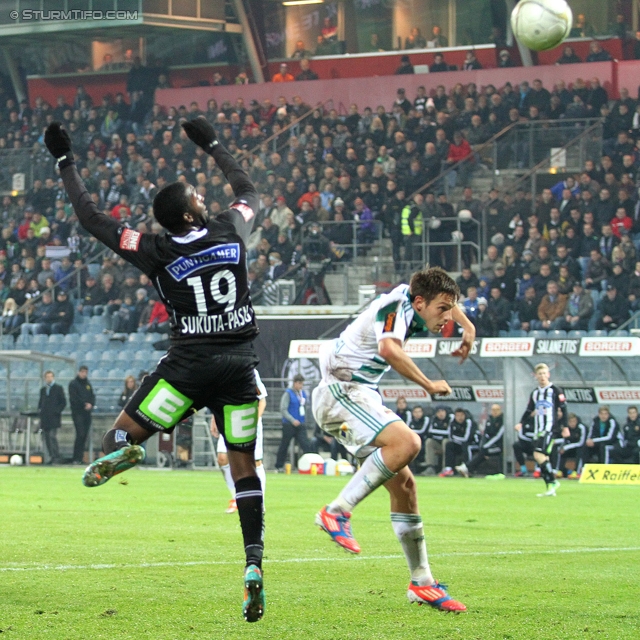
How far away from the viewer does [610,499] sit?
53.3 ft

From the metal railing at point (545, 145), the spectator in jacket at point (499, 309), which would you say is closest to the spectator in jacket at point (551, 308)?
the spectator in jacket at point (499, 309)

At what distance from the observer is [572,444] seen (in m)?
21.5

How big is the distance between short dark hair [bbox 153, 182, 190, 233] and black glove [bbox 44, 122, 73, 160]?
0.69 metres

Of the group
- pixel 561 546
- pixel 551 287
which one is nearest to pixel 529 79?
pixel 551 287

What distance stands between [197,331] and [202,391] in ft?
0.96

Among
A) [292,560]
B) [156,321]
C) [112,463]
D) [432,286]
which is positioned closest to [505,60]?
[156,321]

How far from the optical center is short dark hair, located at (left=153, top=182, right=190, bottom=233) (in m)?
5.93

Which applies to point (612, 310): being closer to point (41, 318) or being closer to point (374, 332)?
point (41, 318)

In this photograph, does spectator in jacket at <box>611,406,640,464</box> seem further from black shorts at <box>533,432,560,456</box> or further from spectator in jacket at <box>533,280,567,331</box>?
spectator in jacket at <box>533,280,567,331</box>

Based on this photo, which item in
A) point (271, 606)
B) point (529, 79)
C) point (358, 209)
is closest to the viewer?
point (271, 606)

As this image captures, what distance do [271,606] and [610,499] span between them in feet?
34.9

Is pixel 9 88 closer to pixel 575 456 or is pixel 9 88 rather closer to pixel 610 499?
pixel 575 456

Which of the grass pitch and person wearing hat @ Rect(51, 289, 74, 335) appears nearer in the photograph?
the grass pitch

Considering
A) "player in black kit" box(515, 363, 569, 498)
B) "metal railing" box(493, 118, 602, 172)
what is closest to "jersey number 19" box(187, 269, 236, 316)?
"player in black kit" box(515, 363, 569, 498)
